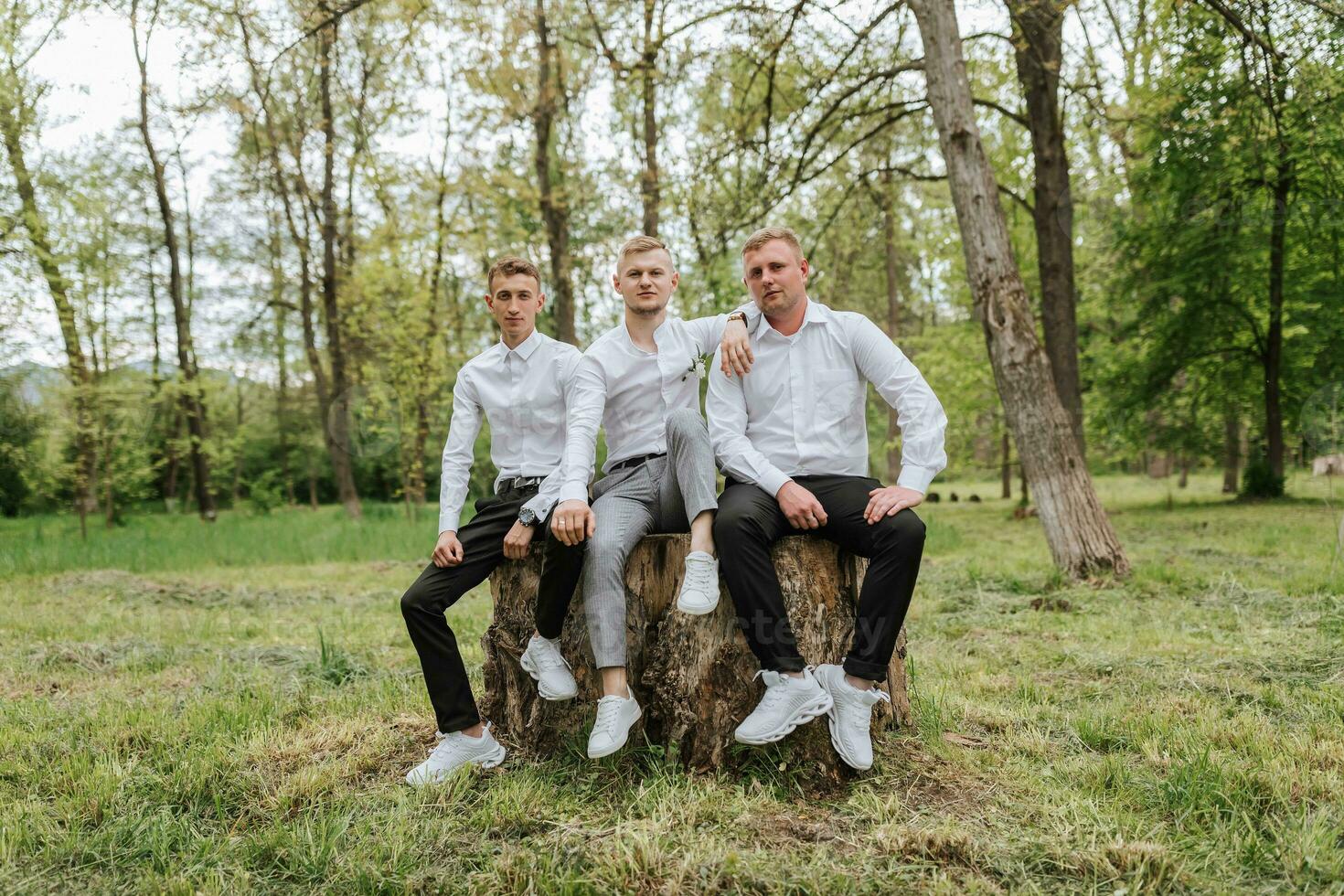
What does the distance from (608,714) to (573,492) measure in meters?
0.77

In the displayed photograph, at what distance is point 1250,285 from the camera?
13.3 m

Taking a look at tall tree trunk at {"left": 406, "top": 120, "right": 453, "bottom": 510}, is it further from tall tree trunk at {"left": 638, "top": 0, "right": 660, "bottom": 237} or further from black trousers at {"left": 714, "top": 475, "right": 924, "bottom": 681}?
black trousers at {"left": 714, "top": 475, "right": 924, "bottom": 681}

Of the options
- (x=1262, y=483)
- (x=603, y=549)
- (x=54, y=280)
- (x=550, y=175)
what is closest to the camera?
(x=603, y=549)

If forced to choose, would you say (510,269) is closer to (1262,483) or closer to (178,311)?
(1262,483)

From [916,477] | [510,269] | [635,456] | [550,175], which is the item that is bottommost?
[916,477]

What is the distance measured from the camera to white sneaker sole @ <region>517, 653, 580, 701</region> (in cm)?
316

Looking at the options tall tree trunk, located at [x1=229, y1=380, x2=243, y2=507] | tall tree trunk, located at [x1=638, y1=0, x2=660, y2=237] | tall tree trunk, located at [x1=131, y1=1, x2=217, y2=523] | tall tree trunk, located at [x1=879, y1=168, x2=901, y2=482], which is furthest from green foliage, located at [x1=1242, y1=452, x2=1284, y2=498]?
tall tree trunk, located at [x1=229, y1=380, x2=243, y2=507]

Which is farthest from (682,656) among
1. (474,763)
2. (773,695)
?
(474,763)

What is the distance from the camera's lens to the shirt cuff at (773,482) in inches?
125

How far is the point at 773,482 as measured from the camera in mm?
3184

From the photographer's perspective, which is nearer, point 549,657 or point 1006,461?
point 549,657

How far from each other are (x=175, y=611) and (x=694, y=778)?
567cm

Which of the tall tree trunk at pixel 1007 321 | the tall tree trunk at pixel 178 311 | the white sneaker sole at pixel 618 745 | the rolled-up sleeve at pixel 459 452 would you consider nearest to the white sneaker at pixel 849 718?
the white sneaker sole at pixel 618 745

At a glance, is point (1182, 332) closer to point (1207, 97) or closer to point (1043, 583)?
point (1207, 97)
